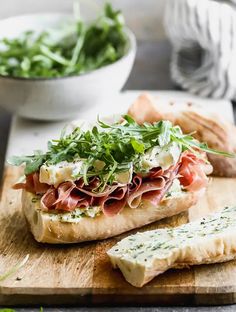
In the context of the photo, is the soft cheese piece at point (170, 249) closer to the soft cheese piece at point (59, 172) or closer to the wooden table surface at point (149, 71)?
the soft cheese piece at point (59, 172)

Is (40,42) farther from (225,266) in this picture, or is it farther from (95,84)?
(225,266)

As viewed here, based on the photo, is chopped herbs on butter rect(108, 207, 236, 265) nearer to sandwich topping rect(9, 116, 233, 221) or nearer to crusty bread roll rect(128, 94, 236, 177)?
sandwich topping rect(9, 116, 233, 221)

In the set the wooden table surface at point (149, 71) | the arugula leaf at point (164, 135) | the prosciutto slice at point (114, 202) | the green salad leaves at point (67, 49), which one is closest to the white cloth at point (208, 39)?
the wooden table surface at point (149, 71)

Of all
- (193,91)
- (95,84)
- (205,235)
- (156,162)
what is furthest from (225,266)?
(193,91)

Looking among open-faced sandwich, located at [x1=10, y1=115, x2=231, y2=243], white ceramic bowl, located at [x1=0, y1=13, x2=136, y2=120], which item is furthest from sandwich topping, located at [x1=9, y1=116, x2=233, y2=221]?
white ceramic bowl, located at [x1=0, y1=13, x2=136, y2=120]

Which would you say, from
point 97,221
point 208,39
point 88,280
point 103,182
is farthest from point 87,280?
point 208,39

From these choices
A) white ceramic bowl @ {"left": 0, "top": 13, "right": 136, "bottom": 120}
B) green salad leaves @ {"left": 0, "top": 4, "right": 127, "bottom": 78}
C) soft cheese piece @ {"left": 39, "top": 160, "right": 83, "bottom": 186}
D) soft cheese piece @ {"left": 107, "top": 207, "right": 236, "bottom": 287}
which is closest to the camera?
soft cheese piece @ {"left": 107, "top": 207, "right": 236, "bottom": 287}
